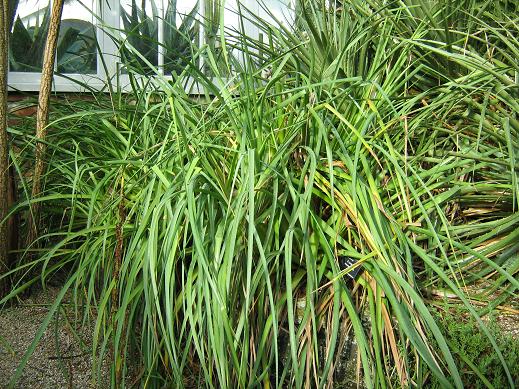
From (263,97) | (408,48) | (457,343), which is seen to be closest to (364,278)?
(457,343)

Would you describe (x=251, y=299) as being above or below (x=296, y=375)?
above

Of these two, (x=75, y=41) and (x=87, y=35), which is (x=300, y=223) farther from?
(x=75, y=41)

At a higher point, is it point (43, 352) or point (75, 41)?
point (75, 41)

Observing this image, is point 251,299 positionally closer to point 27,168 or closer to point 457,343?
point 457,343

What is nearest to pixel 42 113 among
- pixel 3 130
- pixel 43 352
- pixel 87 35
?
pixel 3 130

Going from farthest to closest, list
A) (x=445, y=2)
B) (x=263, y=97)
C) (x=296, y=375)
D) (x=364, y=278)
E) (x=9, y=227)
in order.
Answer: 1. (x=445, y=2)
2. (x=9, y=227)
3. (x=263, y=97)
4. (x=364, y=278)
5. (x=296, y=375)

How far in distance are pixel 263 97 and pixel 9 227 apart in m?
1.29

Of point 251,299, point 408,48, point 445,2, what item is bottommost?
point 251,299

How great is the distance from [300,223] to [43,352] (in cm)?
119

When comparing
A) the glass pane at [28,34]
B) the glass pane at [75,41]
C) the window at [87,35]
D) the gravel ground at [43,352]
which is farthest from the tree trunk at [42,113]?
the glass pane at [75,41]

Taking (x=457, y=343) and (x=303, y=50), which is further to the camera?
(x=303, y=50)

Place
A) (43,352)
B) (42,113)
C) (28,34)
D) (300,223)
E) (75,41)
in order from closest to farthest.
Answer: (300,223) < (43,352) < (42,113) < (28,34) < (75,41)

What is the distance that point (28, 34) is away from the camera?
5.38 metres

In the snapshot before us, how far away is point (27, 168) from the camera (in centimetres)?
360
